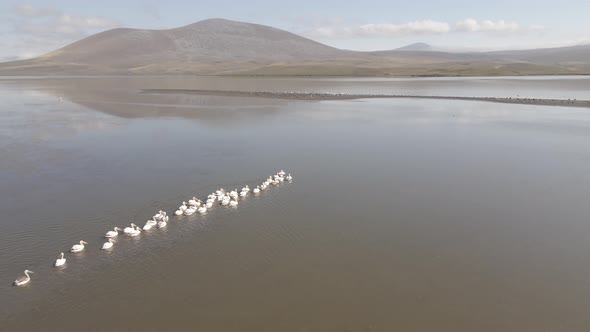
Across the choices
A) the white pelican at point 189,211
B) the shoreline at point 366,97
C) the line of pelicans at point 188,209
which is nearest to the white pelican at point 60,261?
the line of pelicans at point 188,209

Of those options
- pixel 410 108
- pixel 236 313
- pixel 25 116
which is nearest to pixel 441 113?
pixel 410 108

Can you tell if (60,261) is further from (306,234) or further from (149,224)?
(306,234)

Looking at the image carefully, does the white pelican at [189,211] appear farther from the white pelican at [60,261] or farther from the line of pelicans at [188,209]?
the white pelican at [60,261]

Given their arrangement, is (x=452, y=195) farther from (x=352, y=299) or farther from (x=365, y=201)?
(x=352, y=299)

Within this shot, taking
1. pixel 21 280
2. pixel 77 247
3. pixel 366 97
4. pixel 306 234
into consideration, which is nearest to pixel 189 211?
pixel 77 247

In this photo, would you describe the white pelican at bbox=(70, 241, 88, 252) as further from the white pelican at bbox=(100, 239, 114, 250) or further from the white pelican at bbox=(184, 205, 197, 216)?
the white pelican at bbox=(184, 205, 197, 216)

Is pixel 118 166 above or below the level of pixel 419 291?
above
